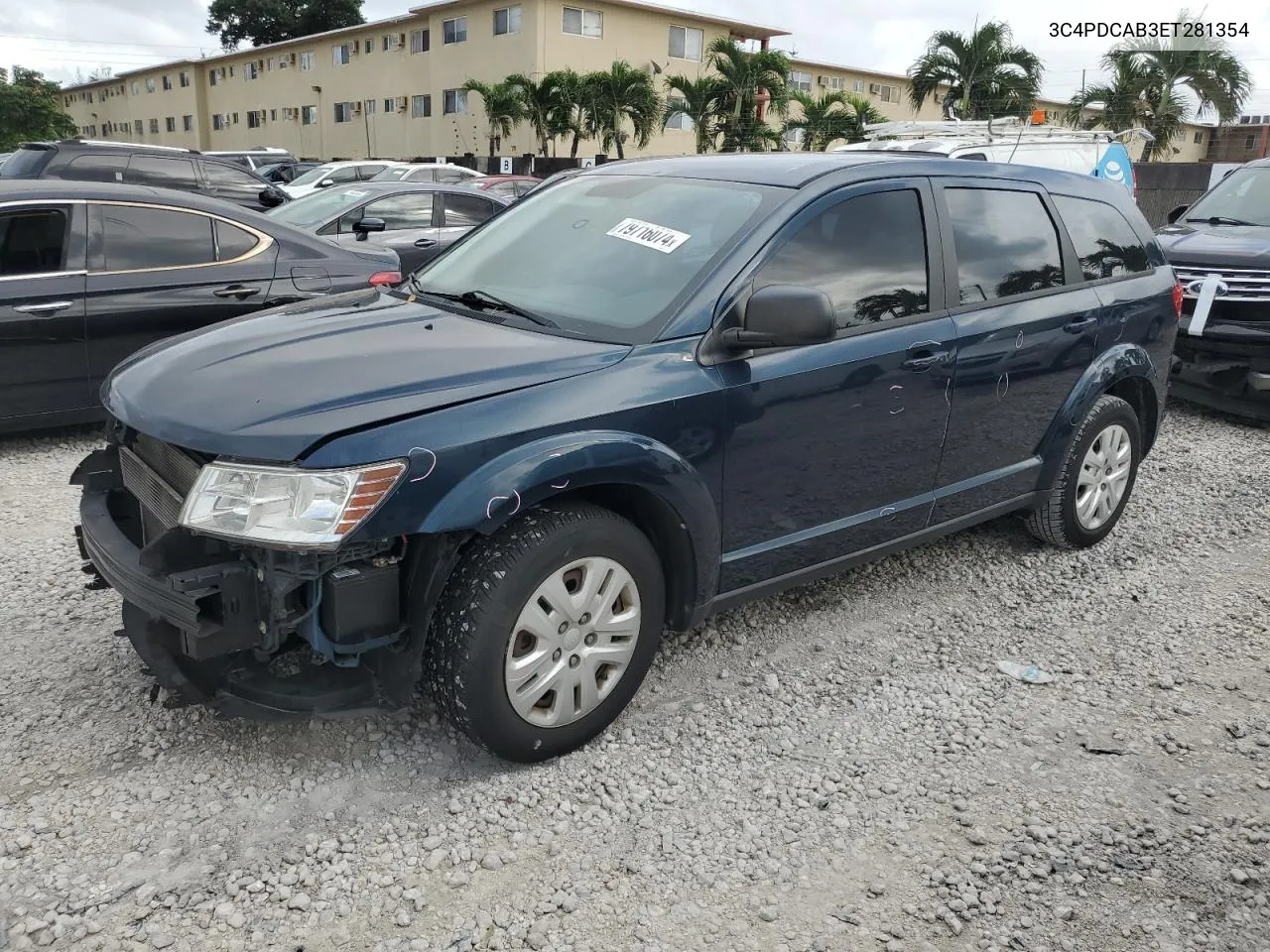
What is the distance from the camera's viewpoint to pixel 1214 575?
196 inches

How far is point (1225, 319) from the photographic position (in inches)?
306

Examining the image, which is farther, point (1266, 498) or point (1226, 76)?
point (1226, 76)

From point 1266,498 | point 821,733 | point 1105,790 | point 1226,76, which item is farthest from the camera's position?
point 1226,76

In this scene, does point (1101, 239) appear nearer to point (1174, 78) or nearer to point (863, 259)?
point (863, 259)

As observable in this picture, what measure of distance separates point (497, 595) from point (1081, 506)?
10.7 ft

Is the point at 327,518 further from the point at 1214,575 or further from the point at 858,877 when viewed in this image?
the point at 1214,575

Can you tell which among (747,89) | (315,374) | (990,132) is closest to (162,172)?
(990,132)

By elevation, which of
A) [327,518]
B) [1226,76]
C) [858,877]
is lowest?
[858,877]

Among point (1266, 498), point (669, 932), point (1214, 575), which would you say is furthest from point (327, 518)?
point (1266, 498)

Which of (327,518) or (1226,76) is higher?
(1226,76)

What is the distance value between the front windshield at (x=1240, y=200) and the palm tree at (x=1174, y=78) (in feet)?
60.9

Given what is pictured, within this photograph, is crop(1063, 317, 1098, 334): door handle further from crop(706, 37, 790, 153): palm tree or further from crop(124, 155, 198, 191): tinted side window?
crop(706, 37, 790, 153): palm tree

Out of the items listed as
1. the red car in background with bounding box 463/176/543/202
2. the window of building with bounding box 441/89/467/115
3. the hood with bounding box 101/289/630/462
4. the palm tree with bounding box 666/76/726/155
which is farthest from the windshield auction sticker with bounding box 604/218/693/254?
the window of building with bounding box 441/89/467/115

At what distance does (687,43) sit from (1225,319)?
121 ft
